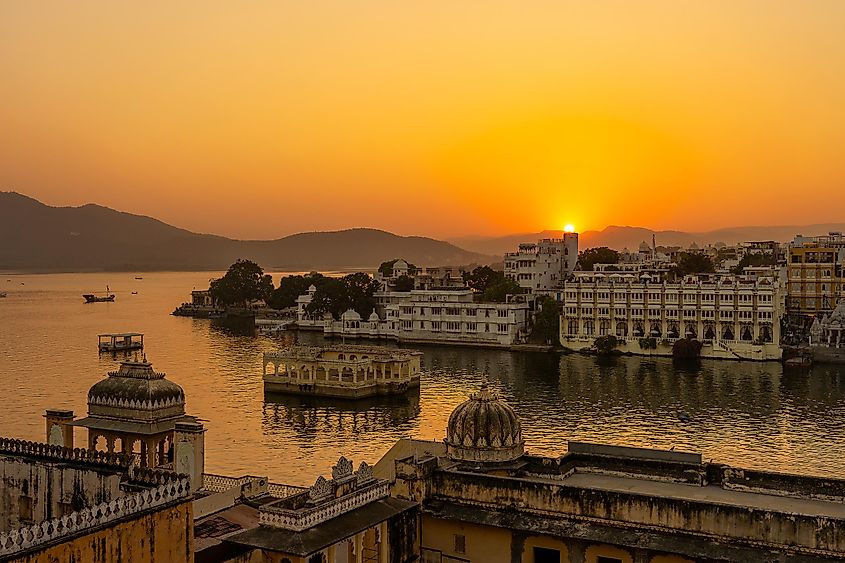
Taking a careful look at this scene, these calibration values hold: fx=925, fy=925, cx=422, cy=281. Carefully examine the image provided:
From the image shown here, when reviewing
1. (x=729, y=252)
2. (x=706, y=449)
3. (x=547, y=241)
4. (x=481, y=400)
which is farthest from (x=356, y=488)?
(x=729, y=252)

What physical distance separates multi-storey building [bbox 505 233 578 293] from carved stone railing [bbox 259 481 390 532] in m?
88.3

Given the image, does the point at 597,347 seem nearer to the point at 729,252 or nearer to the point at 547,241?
the point at 547,241

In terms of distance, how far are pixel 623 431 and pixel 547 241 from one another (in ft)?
234

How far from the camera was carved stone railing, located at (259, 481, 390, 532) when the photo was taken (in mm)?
16438

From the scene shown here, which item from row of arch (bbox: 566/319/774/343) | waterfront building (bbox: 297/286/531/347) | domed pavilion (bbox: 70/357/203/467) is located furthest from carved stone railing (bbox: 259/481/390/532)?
waterfront building (bbox: 297/286/531/347)

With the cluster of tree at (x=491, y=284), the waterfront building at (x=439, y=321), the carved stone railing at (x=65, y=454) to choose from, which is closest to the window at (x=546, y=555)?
the carved stone railing at (x=65, y=454)

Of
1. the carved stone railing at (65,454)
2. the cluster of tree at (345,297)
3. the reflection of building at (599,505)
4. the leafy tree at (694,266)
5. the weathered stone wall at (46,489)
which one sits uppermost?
the leafy tree at (694,266)

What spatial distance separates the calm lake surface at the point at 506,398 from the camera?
139ft

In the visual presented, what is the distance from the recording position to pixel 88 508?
1497cm

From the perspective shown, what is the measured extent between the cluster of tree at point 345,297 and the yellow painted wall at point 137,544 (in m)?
91.6

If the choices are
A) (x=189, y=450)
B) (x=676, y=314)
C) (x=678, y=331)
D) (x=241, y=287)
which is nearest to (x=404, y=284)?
(x=241, y=287)

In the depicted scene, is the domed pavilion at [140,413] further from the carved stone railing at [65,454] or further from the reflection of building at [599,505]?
the reflection of building at [599,505]

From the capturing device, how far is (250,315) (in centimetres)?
13075

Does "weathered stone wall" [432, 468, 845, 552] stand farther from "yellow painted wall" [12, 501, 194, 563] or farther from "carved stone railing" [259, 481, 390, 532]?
"yellow painted wall" [12, 501, 194, 563]
